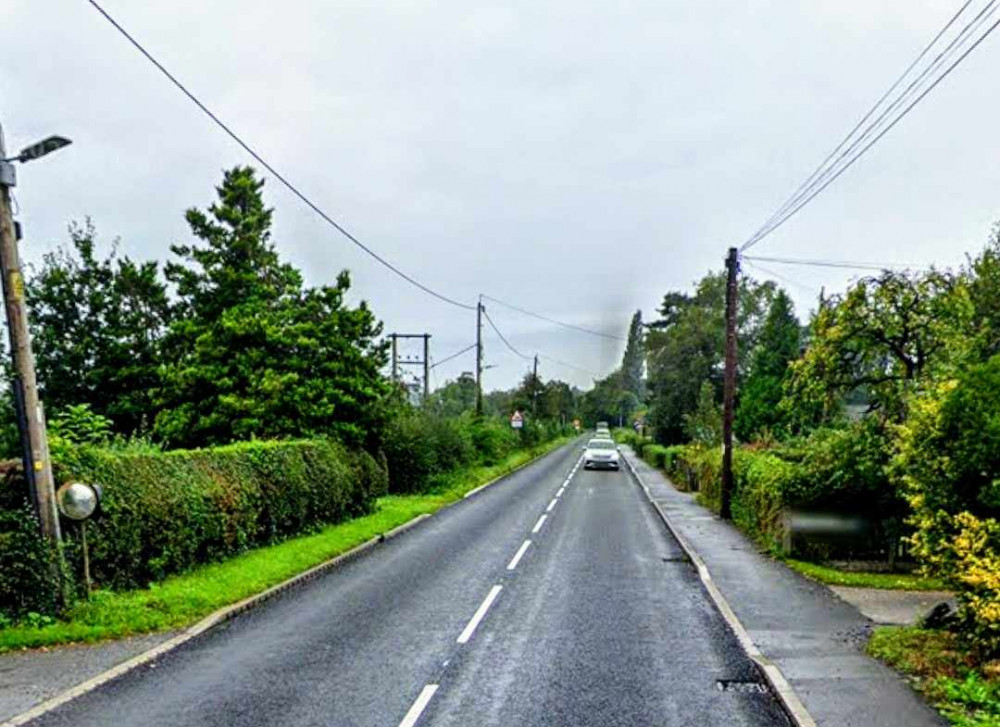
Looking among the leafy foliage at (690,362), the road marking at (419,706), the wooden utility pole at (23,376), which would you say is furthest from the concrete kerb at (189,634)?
A: the leafy foliage at (690,362)

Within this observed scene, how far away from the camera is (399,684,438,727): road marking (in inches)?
263

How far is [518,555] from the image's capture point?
16.4 m

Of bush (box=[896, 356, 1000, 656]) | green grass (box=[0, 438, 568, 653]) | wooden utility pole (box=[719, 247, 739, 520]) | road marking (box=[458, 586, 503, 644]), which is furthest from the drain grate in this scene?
wooden utility pole (box=[719, 247, 739, 520])

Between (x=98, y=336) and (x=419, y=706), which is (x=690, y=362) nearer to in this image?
(x=98, y=336)

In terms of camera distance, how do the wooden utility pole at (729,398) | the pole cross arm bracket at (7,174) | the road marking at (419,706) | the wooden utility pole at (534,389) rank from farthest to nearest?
1. the wooden utility pole at (534,389)
2. the wooden utility pole at (729,398)
3. the pole cross arm bracket at (7,174)
4. the road marking at (419,706)

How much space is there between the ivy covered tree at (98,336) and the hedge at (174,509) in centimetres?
1768

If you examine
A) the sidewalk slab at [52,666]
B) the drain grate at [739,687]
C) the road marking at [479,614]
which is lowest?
the road marking at [479,614]

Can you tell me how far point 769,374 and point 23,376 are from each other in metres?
48.1

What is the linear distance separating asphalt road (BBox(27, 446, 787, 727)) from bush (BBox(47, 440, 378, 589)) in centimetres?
203

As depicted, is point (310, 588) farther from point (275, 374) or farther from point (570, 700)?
point (275, 374)

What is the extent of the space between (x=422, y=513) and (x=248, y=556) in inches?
387

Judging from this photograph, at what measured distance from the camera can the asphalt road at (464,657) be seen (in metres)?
6.97

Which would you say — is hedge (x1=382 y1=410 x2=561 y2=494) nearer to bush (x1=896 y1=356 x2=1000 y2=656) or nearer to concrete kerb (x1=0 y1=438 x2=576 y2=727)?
concrete kerb (x1=0 y1=438 x2=576 y2=727)

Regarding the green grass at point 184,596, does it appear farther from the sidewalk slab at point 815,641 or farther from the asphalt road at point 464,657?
the sidewalk slab at point 815,641
